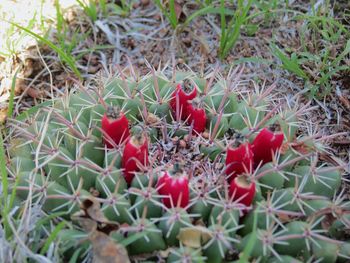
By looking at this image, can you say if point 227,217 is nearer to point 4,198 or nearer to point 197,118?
point 197,118

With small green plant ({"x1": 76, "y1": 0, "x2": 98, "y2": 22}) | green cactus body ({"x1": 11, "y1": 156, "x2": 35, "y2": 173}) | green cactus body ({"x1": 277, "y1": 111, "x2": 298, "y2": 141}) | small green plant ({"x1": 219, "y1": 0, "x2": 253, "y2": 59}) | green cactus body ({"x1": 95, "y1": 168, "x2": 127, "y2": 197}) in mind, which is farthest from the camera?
small green plant ({"x1": 76, "y1": 0, "x2": 98, "y2": 22})

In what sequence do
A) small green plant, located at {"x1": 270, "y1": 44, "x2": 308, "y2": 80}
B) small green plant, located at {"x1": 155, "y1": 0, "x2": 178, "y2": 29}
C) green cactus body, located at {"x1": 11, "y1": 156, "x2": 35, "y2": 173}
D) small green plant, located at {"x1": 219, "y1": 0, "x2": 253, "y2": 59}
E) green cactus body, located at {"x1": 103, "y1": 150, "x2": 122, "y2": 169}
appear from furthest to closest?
small green plant, located at {"x1": 155, "y1": 0, "x2": 178, "y2": 29} < small green plant, located at {"x1": 219, "y1": 0, "x2": 253, "y2": 59} < small green plant, located at {"x1": 270, "y1": 44, "x2": 308, "y2": 80} < green cactus body, located at {"x1": 11, "y1": 156, "x2": 35, "y2": 173} < green cactus body, located at {"x1": 103, "y1": 150, "x2": 122, "y2": 169}

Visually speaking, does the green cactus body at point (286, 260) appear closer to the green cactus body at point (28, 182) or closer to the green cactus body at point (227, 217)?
the green cactus body at point (227, 217)

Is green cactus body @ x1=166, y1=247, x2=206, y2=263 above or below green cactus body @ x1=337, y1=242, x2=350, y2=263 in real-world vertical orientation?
→ above

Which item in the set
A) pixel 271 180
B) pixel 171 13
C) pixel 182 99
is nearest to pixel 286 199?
pixel 271 180

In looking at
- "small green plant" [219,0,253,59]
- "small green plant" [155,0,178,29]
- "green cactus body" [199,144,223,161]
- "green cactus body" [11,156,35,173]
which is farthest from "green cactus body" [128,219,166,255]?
"small green plant" [155,0,178,29]

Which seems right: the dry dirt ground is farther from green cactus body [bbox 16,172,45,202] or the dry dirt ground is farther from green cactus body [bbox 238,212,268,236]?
green cactus body [bbox 238,212,268,236]

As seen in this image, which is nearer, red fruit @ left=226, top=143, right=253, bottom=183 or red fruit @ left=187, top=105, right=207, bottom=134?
red fruit @ left=226, top=143, right=253, bottom=183
